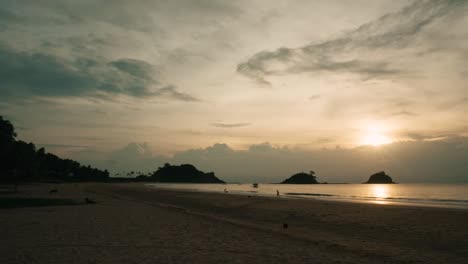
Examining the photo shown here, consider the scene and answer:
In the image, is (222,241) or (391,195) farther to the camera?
(391,195)

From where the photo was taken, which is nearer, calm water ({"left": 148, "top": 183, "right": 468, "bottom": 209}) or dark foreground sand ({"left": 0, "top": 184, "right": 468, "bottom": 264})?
dark foreground sand ({"left": 0, "top": 184, "right": 468, "bottom": 264})

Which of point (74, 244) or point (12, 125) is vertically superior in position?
point (12, 125)

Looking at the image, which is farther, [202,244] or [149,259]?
[202,244]

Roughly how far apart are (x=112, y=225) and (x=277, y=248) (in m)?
10.0

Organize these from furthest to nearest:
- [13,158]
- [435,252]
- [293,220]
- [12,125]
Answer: [12,125]
[13,158]
[293,220]
[435,252]

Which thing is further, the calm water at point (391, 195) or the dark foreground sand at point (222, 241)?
the calm water at point (391, 195)

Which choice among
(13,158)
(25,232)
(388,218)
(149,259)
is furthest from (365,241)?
(13,158)

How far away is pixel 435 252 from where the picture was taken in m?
14.5

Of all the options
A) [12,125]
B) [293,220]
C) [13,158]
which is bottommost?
[293,220]

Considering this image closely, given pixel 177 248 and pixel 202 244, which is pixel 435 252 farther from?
pixel 177 248

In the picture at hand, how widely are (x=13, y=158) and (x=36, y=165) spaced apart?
367 inches

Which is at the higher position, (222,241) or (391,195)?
(222,241)

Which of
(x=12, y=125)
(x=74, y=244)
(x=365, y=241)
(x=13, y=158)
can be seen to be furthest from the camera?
(x=12, y=125)

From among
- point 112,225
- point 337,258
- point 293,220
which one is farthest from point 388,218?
point 112,225
